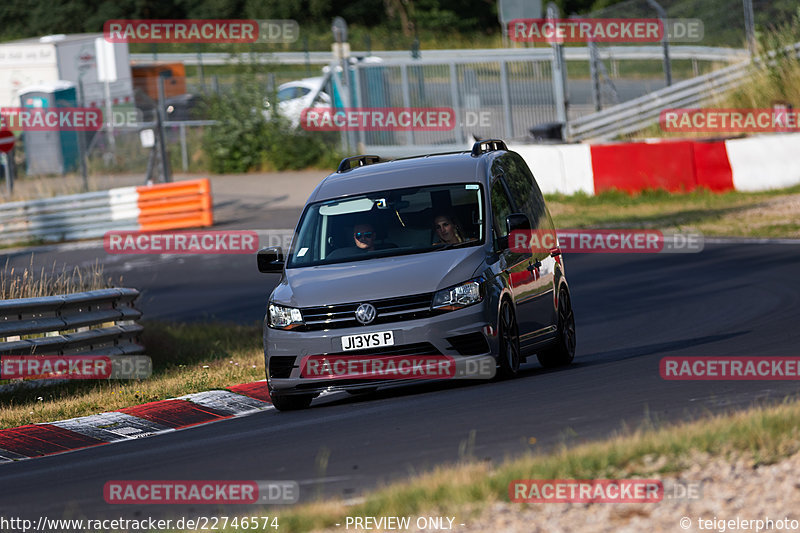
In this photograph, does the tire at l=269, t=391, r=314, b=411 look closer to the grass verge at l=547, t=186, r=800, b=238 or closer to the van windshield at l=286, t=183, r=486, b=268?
the van windshield at l=286, t=183, r=486, b=268

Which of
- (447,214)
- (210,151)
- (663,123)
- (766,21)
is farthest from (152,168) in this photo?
(447,214)

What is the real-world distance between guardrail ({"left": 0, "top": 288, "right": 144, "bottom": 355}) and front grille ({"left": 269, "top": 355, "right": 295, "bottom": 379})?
10.9 ft

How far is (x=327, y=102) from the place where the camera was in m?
37.7

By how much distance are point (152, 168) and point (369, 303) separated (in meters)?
21.6

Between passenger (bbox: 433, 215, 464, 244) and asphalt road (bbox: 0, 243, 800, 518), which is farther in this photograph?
passenger (bbox: 433, 215, 464, 244)

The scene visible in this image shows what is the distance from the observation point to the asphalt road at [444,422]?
7543 mm

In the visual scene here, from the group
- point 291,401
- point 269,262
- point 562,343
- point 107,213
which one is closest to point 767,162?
point 107,213

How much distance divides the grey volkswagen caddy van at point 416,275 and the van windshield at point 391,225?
1cm

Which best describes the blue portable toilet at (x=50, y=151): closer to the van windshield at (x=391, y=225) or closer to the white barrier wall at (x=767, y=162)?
the white barrier wall at (x=767, y=162)

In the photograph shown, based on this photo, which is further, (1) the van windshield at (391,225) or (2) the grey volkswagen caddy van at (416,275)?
(1) the van windshield at (391,225)

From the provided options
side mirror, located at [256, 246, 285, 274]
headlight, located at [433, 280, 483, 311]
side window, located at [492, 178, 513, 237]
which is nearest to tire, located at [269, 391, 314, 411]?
side mirror, located at [256, 246, 285, 274]

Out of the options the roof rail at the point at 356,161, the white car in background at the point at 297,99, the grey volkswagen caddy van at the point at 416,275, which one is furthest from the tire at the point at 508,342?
the white car in background at the point at 297,99

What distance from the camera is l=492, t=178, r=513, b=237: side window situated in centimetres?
1123

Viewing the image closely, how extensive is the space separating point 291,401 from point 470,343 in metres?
1.67
